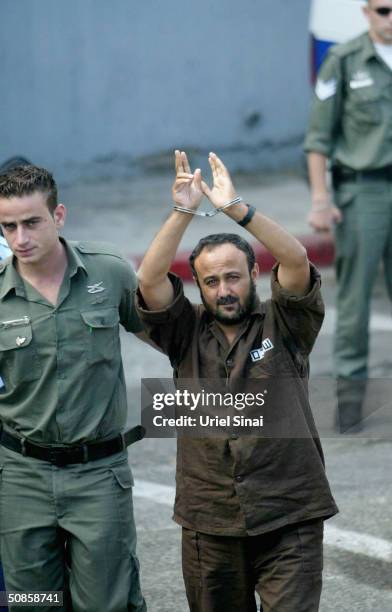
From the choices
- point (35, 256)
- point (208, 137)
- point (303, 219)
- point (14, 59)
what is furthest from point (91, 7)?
point (35, 256)

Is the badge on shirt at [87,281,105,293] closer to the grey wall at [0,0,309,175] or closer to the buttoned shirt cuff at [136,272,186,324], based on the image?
the buttoned shirt cuff at [136,272,186,324]

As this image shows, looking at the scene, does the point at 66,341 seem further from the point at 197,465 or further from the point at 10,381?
the point at 197,465

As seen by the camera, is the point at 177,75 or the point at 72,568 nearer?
the point at 72,568

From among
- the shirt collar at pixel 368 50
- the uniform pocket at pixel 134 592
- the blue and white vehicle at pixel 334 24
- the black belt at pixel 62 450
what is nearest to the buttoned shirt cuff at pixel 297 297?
the black belt at pixel 62 450

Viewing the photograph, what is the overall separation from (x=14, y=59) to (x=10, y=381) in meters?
9.62

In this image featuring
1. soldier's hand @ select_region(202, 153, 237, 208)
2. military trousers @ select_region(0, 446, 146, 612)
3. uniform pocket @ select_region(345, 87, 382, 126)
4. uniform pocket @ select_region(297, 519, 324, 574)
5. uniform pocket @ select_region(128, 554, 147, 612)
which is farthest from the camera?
uniform pocket @ select_region(345, 87, 382, 126)

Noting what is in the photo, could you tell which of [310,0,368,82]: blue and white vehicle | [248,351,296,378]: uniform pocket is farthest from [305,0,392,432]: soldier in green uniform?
[248,351,296,378]: uniform pocket

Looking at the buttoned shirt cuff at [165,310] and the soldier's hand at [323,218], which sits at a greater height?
the buttoned shirt cuff at [165,310]

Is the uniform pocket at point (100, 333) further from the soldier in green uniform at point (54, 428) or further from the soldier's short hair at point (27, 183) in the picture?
the soldier's short hair at point (27, 183)

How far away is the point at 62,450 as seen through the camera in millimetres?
4449

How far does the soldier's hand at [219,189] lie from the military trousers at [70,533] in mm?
971

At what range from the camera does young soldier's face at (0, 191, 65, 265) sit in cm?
440

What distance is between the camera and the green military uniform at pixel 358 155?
7.62 meters

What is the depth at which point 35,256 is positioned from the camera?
14.5ft
